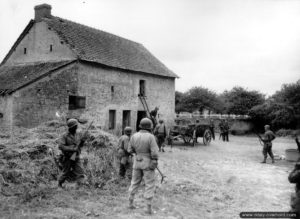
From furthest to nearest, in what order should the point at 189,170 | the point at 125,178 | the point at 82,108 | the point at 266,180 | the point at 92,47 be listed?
the point at 92,47, the point at 82,108, the point at 189,170, the point at 266,180, the point at 125,178

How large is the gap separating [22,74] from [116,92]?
5645 mm

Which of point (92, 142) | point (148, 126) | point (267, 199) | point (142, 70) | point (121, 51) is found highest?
point (121, 51)

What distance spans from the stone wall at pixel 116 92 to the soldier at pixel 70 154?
10.6 metres

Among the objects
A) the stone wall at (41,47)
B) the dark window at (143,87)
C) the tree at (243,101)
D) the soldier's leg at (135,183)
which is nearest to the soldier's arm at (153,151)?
the soldier's leg at (135,183)

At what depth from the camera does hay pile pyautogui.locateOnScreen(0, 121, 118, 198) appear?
7.49 m

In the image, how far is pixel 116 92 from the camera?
20219mm

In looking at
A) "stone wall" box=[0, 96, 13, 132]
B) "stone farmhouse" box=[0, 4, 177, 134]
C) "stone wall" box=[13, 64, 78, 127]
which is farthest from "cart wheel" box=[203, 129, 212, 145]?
"stone wall" box=[0, 96, 13, 132]

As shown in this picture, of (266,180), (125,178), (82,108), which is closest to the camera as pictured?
(125,178)

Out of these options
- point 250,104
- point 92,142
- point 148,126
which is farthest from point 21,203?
point 250,104

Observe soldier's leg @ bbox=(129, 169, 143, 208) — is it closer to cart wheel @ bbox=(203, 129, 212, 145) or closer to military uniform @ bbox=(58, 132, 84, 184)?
military uniform @ bbox=(58, 132, 84, 184)

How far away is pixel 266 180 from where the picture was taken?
9.76 m

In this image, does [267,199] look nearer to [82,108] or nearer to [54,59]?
[82,108]

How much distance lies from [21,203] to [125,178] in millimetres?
3132

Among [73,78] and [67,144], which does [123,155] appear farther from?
[73,78]
